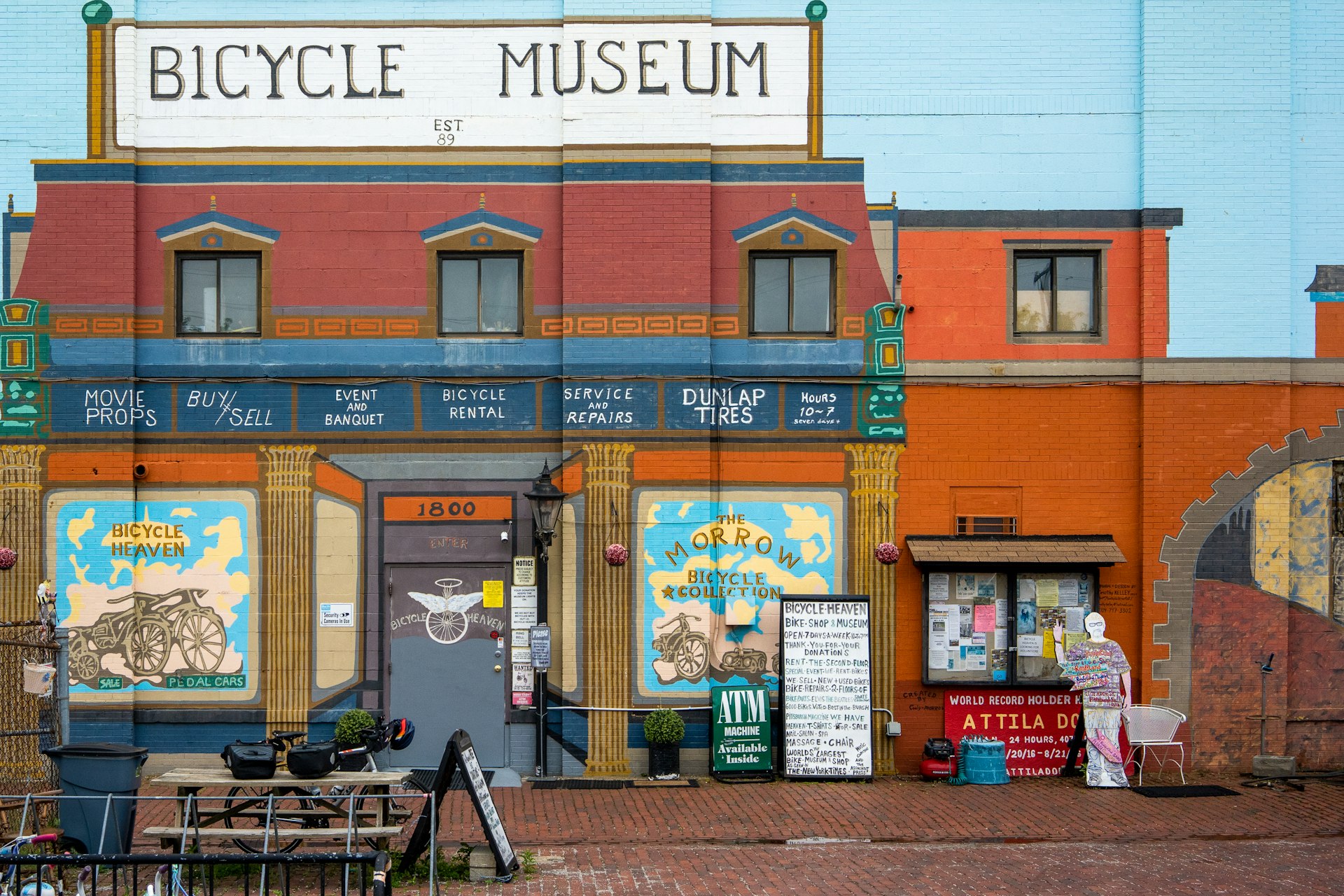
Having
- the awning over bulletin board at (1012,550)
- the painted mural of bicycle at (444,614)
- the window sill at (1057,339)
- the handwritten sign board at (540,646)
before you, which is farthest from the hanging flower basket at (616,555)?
the window sill at (1057,339)

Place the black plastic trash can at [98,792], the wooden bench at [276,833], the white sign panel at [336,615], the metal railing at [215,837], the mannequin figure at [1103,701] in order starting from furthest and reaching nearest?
the white sign panel at [336,615] < the mannequin figure at [1103,701] < the black plastic trash can at [98,792] < the wooden bench at [276,833] < the metal railing at [215,837]

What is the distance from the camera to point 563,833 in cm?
1006

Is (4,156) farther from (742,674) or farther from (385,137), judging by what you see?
(742,674)

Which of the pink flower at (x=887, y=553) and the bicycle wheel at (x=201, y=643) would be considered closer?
the pink flower at (x=887, y=553)

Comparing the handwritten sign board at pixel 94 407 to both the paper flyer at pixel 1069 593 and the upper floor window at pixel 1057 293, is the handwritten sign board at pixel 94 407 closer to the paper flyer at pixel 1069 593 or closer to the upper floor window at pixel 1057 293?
the upper floor window at pixel 1057 293

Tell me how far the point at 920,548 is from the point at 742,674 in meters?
2.33

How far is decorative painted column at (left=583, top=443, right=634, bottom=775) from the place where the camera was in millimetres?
12016

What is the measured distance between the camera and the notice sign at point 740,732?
38.9 feet

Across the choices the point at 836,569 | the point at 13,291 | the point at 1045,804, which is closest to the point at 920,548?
the point at 836,569

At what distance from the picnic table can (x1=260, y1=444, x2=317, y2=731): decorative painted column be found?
261 cm

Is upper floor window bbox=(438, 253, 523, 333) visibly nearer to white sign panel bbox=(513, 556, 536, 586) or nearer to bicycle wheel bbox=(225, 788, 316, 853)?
white sign panel bbox=(513, 556, 536, 586)

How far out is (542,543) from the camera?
1204 cm

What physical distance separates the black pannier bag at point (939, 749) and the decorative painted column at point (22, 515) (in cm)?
956

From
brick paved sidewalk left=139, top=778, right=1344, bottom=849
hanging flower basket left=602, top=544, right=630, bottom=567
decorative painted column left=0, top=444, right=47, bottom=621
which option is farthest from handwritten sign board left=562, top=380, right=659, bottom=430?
decorative painted column left=0, top=444, right=47, bottom=621
